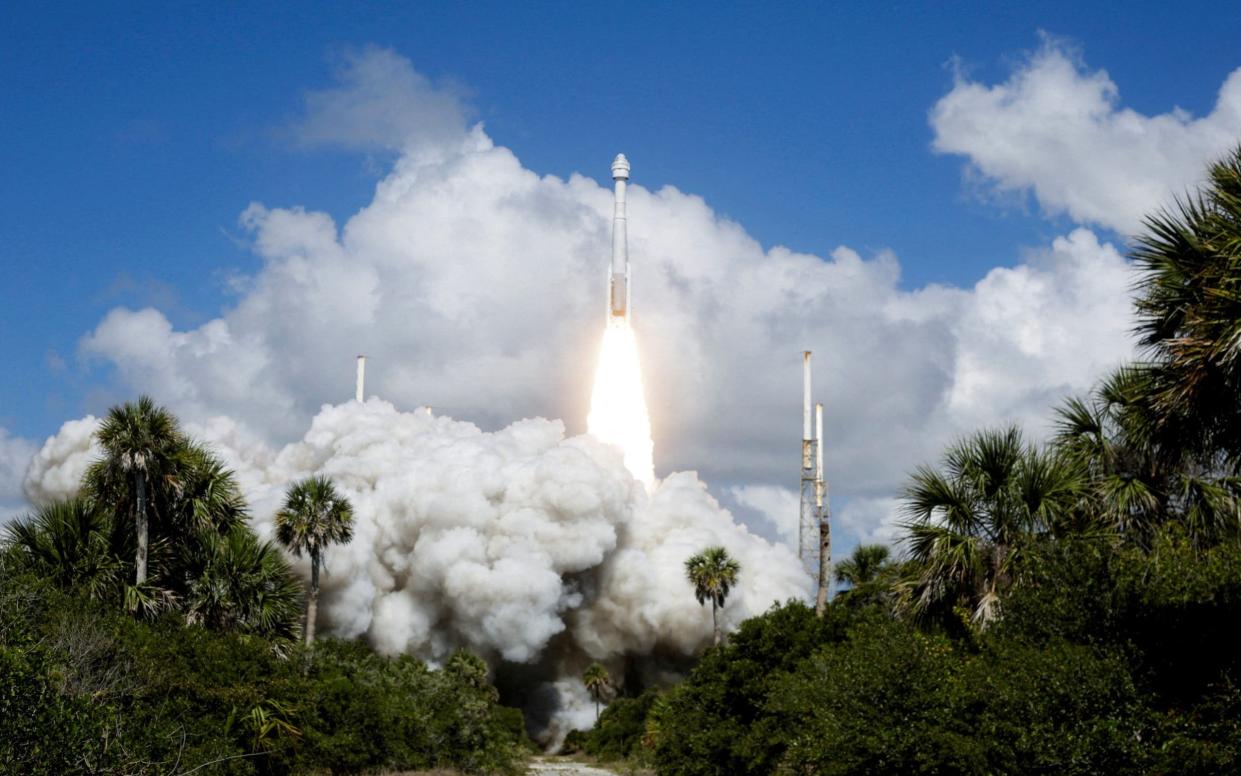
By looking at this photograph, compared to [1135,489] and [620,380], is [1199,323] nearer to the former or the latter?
[1135,489]

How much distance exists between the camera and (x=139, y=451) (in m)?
34.3

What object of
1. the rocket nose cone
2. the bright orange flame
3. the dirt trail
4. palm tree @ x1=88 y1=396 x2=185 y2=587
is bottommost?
the dirt trail

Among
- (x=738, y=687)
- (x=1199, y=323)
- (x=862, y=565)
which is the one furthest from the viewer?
(x=862, y=565)

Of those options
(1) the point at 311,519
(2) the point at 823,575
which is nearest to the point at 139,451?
(1) the point at 311,519

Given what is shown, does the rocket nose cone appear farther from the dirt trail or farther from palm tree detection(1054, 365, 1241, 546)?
palm tree detection(1054, 365, 1241, 546)

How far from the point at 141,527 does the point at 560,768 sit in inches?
1497

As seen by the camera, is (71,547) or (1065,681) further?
(71,547)

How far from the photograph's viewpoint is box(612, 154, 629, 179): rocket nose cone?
88125mm

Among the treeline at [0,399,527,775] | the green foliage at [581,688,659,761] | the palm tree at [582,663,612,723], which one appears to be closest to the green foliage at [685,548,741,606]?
the green foliage at [581,688,659,761]

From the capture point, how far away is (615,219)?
8794 cm

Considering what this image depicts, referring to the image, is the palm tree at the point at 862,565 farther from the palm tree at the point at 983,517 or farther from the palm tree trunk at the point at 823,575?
the palm tree at the point at 983,517

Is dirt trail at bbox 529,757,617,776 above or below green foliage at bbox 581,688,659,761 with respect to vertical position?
below

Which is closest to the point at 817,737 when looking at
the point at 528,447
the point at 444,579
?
the point at 444,579

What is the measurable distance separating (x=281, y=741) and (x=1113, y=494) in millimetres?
20609
